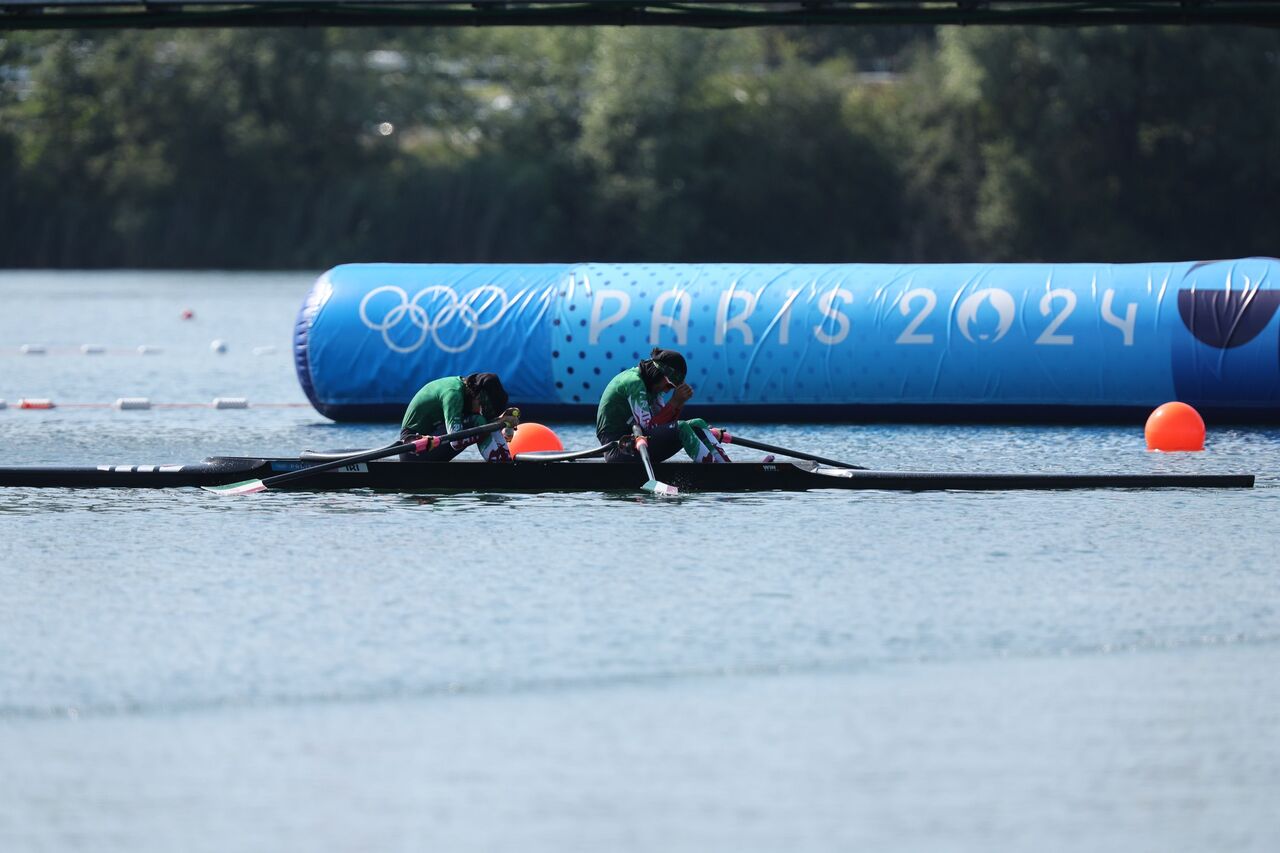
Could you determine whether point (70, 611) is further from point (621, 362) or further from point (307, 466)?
point (621, 362)

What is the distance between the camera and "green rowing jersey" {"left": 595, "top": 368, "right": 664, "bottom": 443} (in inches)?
542

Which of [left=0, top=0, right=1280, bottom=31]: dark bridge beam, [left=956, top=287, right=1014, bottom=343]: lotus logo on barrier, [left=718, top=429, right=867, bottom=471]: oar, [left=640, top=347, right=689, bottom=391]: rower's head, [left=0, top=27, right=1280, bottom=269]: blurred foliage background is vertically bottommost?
[left=718, top=429, right=867, bottom=471]: oar

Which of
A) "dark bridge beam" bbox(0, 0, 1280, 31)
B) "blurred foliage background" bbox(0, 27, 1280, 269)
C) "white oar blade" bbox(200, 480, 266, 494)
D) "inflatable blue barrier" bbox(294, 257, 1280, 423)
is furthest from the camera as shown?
"blurred foliage background" bbox(0, 27, 1280, 269)

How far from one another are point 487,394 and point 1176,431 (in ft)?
19.8

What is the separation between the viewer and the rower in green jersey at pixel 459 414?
13617 mm

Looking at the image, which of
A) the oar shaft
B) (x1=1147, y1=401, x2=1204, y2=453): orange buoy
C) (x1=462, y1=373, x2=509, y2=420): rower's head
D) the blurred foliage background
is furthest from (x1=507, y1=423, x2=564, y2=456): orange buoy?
the blurred foliage background

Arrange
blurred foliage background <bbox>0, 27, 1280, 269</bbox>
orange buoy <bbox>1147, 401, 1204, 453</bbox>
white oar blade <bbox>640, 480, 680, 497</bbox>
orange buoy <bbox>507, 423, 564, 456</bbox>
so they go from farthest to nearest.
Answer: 1. blurred foliage background <bbox>0, 27, 1280, 269</bbox>
2. orange buoy <bbox>1147, 401, 1204, 453</bbox>
3. orange buoy <bbox>507, 423, 564, 456</bbox>
4. white oar blade <bbox>640, 480, 680, 497</bbox>

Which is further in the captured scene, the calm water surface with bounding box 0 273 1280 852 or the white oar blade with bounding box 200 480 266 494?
the white oar blade with bounding box 200 480 266 494

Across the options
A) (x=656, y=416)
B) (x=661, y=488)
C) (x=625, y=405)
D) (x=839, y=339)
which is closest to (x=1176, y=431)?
(x=839, y=339)

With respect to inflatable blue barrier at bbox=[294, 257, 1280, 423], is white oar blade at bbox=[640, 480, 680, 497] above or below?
below

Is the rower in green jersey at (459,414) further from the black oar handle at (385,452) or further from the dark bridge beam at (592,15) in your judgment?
the dark bridge beam at (592,15)

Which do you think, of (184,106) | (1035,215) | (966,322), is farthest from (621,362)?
(184,106)

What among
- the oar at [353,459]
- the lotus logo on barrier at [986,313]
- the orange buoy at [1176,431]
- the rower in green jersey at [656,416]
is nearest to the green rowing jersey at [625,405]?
the rower in green jersey at [656,416]

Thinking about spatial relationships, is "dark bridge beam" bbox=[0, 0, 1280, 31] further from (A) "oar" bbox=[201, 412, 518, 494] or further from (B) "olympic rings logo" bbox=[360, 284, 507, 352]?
(A) "oar" bbox=[201, 412, 518, 494]
